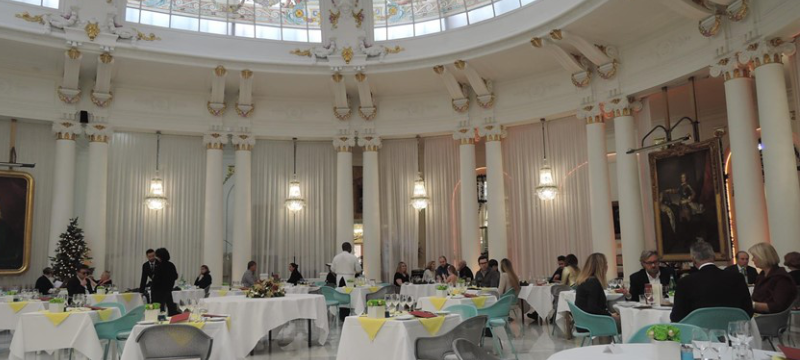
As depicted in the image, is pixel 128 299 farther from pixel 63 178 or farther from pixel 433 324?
pixel 433 324

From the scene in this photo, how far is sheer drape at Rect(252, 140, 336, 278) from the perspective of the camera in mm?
16125

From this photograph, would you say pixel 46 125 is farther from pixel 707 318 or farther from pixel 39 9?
pixel 707 318

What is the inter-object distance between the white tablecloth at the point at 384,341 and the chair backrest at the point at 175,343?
130cm

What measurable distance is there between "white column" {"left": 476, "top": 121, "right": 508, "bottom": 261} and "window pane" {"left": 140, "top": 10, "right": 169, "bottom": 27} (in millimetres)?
7728

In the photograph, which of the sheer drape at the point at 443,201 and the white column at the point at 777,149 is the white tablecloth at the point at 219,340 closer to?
the white column at the point at 777,149

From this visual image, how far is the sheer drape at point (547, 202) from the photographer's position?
46.6 feet

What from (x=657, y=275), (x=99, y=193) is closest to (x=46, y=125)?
(x=99, y=193)

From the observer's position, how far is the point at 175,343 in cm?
550

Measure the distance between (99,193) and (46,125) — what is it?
2.06 meters

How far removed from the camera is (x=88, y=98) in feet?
47.4

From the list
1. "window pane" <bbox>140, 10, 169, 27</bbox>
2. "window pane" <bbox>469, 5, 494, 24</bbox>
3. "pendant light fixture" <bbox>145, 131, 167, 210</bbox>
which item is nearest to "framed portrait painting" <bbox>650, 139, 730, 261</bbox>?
"window pane" <bbox>469, 5, 494, 24</bbox>

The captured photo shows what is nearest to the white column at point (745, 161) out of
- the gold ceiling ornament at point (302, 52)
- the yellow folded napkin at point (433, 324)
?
the yellow folded napkin at point (433, 324)

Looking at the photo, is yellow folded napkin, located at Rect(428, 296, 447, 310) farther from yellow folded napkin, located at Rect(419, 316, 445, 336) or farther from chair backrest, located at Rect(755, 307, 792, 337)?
chair backrest, located at Rect(755, 307, 792, 337)

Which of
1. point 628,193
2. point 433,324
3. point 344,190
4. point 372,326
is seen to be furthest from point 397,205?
point 372,326
